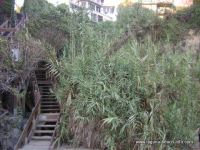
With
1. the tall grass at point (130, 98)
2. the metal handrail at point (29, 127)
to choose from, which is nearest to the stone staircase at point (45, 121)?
the metal handrail at point (29, 127)

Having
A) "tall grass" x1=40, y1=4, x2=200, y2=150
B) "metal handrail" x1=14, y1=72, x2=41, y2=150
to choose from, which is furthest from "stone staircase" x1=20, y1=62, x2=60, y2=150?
"tall grass" x1=40, y1=4, x2=200, y2=150

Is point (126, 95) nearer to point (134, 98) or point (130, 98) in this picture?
point (130, 98)

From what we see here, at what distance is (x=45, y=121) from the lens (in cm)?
1126

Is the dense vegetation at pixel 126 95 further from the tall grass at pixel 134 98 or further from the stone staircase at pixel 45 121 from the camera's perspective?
the stone staircase at pixel 45 121

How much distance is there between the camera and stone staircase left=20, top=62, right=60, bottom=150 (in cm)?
982

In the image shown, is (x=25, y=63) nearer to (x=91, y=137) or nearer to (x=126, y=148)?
(x=91, y=137)

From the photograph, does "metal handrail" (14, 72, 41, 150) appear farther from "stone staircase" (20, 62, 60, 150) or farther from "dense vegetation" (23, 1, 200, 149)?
"dense vegetation" (23, 1, 200, 149)

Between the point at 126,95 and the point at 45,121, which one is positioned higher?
the point at 126,95

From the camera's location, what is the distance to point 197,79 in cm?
968

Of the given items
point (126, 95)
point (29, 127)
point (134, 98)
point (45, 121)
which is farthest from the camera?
point (45, 121)

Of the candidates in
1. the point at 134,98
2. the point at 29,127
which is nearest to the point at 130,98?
the point at 134,98

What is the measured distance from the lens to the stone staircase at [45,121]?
982 cm

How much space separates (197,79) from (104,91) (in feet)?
8.90

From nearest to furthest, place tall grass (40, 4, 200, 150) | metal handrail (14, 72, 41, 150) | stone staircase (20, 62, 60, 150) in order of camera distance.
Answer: tall grass (40, 4, 200, 150)
metal handrail (14, 72, 41, 150)
stone staircase (20, 62, 60, 150)
